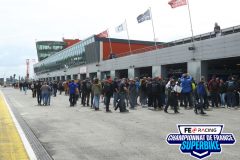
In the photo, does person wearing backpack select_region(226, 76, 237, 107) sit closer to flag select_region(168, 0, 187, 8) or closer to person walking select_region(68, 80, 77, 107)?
person walking select_region(68, 80, 77, 107)

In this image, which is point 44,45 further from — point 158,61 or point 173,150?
point 173,150

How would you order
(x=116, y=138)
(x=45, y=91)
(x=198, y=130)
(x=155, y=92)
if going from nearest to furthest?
1. (x=198, y=130)
2. (x=116, y=138)
3. (x=155, y=92)
4. (x=45, y=91)

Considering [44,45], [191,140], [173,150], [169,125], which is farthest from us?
[44,45]

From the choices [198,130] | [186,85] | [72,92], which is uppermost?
[186,85]

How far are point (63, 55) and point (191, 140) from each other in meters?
88.0

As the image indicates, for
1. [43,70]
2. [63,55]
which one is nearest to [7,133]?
[63,55]

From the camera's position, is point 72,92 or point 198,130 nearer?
point 198,130

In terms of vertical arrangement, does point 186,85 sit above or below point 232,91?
above

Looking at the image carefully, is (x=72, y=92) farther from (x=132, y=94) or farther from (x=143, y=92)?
(x=143, y=92)

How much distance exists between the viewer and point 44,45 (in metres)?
141

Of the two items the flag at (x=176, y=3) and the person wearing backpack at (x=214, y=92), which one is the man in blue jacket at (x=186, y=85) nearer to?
the person wearing backpack at (x=214, y=92)

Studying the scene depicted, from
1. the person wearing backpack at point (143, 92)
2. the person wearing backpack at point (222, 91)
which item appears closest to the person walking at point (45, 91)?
the person wearing backpack at point (143, 92)

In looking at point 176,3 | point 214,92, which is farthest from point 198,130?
point 176,3

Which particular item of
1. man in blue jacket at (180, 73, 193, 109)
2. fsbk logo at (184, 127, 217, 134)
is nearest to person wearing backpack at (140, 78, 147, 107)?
man in blue jacket at (180, 73, 193, 109)
